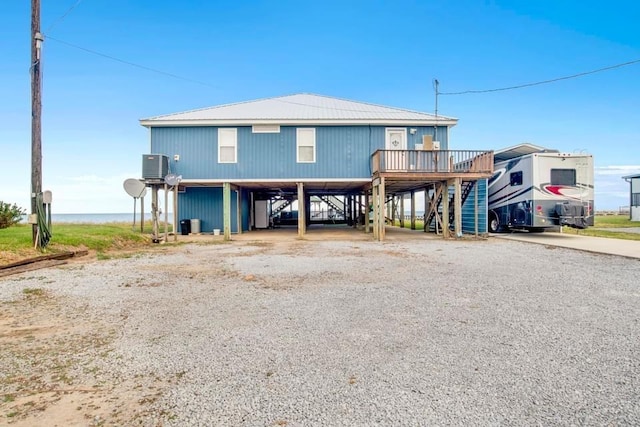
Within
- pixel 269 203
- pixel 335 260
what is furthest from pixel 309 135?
pixel 269 203

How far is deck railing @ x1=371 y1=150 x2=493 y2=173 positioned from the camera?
48.2 ft

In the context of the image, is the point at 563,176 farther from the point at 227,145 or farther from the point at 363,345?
the point at 363,345

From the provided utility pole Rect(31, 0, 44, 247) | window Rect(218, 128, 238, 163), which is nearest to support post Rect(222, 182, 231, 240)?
window Rect(218, 128, 238, 163)

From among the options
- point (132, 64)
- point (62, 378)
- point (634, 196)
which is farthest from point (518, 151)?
point (634, 196)

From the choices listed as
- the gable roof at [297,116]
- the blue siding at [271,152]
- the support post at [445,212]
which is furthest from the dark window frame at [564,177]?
the blue siding at [271,152]

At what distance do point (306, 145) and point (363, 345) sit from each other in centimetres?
1352

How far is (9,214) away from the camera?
48.6 feet

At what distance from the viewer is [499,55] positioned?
19.9m

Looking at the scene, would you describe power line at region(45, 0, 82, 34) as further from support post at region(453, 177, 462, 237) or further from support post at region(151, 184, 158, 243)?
support post at region(453, 177, 462, 237)

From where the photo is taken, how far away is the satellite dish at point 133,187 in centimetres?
1730

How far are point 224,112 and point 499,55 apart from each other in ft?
50.9

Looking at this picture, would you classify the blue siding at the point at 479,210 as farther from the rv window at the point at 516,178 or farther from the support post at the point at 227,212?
the support post at the point at 227,212

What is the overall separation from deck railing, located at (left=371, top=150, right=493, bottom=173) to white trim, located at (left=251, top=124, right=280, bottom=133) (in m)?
4.76

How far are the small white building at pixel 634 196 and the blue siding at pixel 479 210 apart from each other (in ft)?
Result: 71.6
